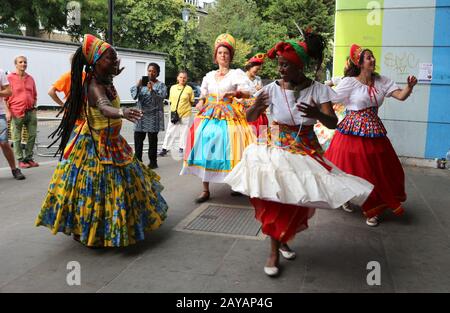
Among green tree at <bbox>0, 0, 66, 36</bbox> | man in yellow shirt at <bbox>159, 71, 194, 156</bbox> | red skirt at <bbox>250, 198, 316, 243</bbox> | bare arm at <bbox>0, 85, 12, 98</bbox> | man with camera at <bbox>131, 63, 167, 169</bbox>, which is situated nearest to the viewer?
red skirt at <bbox>250, 198, 316, 243</bbox>

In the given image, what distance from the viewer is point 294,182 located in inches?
138

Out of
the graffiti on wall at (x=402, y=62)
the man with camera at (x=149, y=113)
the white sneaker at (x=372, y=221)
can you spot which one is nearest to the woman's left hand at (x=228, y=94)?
the white sneaker at (x=372, y=221)

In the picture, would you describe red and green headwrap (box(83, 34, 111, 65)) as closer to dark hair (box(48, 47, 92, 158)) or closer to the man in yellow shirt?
dark hair (box(48, 47, 92, 158))

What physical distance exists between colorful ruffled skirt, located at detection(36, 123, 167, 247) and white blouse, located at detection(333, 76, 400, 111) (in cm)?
264

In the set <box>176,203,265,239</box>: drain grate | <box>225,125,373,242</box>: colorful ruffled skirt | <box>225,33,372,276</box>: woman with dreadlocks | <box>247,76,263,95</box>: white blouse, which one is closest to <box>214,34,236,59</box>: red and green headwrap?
<box>247,76,263,95</box>: white blouse

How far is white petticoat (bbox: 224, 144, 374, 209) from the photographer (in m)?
3.43

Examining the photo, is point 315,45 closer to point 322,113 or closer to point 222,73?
point 322,113

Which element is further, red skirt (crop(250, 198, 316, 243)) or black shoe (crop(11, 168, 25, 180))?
black shoe (crop(11, 168, 25, 180))

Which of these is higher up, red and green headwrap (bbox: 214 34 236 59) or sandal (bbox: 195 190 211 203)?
red and green headwrap (bbox: 214 34 236 59)

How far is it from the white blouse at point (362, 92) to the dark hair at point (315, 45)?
1.40m

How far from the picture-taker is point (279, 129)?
398 cm

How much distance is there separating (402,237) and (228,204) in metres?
2.23

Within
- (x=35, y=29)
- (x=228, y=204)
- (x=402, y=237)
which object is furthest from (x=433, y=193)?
(x=35, y=29)
